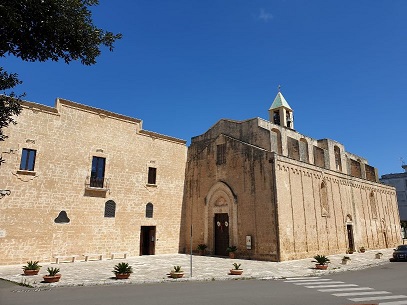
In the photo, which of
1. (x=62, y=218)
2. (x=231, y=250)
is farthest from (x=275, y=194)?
(x=62, y=218)

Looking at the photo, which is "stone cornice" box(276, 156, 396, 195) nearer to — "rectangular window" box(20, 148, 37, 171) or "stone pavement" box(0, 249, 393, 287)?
"stone pavement" box(0, 249, 393, 287)

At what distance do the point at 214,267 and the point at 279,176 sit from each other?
801 centimetres

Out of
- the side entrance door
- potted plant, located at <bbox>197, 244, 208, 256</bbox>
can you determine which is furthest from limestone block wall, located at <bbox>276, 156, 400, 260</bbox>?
potted plant, located at <bbox>197, 244, 208, 256</bbox>

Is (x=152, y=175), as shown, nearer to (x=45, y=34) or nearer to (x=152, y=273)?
(x=152, y=273)

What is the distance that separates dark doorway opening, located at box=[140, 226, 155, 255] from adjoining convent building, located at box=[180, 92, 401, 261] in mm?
2839

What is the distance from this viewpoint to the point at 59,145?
19828 millimetres

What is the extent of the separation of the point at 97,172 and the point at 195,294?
46.0ft

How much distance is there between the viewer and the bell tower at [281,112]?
32.2m

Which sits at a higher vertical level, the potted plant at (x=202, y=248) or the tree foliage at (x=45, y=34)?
the tree foliage at (x=45, y=34)

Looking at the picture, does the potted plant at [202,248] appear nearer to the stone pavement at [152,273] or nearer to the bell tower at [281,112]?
the stone pavement at [152,273]

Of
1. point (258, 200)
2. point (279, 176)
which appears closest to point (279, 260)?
point (258, 200)

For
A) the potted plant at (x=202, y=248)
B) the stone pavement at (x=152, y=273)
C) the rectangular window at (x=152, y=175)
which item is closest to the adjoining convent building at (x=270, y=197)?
the potted plant at (x=202, y=248)

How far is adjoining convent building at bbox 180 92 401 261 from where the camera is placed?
2112 cm

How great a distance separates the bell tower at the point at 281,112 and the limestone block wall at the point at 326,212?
25.2 feet
